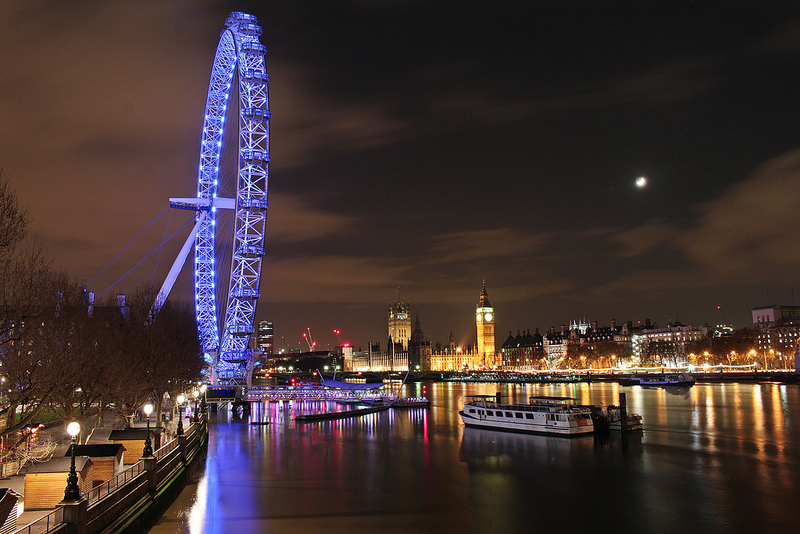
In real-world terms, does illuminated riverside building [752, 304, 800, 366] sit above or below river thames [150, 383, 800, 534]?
above

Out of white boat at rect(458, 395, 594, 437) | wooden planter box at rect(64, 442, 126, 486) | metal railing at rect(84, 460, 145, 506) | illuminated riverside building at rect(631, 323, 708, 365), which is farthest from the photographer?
illuminated riverside building at rect(631, 323, 708, 365)

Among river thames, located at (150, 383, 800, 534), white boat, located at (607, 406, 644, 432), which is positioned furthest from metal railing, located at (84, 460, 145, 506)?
white boat, located at (607, 406, 644, 432)

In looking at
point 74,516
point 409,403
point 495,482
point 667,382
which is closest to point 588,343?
point 667,382

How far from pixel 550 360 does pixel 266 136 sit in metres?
149

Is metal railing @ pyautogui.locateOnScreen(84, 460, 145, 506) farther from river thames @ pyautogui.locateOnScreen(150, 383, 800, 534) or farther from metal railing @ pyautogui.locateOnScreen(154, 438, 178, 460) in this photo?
river thames @ pyautogui.locateOnScreen(150, 383, 800, 534)

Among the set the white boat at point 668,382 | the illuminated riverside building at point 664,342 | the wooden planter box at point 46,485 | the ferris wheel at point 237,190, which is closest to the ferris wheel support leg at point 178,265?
the ferris wheel at point 237,190

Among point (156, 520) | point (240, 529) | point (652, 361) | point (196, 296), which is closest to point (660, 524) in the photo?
point (240, 529)

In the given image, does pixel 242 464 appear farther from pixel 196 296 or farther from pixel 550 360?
pixel 550 360

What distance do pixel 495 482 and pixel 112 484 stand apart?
13.9 metres

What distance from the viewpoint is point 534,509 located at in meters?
21.4

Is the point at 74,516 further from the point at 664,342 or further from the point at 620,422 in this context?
the point at 664,342

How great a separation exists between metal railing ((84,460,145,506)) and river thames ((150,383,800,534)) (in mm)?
1589

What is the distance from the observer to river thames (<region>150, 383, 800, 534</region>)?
778 inches

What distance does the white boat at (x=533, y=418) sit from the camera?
3794cm
